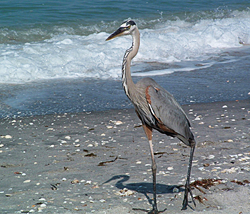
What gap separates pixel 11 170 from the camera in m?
4.23

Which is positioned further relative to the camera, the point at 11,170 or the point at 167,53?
A: the point at 167,53

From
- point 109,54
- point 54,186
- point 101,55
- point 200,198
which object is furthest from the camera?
point 109,54

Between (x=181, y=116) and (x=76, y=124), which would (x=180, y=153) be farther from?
(x=76, y=124)

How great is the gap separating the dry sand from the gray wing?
619 mm

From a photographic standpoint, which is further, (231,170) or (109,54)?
(109,54)

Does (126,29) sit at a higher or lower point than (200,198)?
higher

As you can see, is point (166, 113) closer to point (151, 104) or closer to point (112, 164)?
point (151, 104)

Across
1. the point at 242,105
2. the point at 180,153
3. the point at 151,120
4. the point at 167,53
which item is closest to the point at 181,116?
the point at 151,120

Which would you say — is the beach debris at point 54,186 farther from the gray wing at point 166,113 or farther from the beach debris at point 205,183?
the beach debris at point 205,183

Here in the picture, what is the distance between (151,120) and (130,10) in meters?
14.1

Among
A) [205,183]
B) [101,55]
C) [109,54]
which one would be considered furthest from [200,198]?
[109,54]

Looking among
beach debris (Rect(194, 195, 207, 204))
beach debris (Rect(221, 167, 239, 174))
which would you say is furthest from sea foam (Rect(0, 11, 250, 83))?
beach debris (Rect(194, 195, 207, 204))

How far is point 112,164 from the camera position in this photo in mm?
4395

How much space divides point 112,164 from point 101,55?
6327 mm
